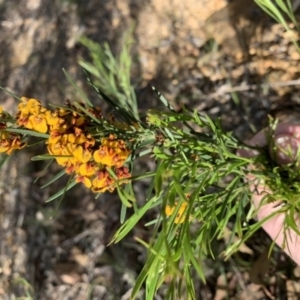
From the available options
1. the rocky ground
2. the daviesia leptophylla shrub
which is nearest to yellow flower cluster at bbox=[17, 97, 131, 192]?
the daviesia leptophylla shrub

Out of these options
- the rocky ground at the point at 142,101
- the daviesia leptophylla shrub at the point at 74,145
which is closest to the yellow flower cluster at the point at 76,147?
Result: the daviesia leptophylla shrub at the point at 74,145

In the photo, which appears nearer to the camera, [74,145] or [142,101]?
[74,145]

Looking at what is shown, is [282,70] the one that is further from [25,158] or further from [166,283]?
[25,158]

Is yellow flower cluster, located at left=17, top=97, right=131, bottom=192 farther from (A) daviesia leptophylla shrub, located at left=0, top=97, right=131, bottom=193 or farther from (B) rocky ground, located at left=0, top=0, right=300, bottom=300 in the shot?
(B) rocky ground, located at left=0, top=0, right=300, bottom=300

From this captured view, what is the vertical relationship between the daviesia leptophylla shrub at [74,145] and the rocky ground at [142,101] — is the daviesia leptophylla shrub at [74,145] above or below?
above

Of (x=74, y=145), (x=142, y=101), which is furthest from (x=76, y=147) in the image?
(x=142, y=101)

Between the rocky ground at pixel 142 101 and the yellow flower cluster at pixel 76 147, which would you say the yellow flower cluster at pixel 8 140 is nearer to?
the yellow flower cluster at pixel 76 147

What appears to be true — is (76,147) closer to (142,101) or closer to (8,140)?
(8,140)
